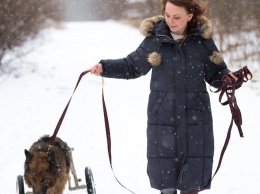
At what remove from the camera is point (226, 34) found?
1593 cm

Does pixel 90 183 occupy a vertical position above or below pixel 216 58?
below

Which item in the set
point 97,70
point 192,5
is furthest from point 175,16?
point 97,70

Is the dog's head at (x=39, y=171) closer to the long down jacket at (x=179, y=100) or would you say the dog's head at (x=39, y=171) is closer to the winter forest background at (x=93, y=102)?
the long down jacket at (x=179, y=100)

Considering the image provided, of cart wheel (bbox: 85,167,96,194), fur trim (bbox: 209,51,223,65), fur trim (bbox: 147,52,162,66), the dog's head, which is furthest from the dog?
fur trim (bbox: 209,51,223,65)

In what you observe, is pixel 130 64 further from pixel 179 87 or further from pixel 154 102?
pixel 179 87

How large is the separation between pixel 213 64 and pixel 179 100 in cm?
45

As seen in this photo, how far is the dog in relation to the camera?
186 inches

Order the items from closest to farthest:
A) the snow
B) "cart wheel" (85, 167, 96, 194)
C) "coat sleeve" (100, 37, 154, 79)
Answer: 1. "coat sleeve" (100, 37, 154, 79)
2. "cart wheel" (85, 167, 96, 194)
3. the snow

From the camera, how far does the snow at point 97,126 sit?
6680 millimetres

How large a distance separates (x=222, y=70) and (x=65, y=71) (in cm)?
1267

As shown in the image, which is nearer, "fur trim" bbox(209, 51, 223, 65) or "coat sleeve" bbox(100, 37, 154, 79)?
"fur trim" bbox(209, 51, 223, 65)

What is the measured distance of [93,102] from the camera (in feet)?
38.2

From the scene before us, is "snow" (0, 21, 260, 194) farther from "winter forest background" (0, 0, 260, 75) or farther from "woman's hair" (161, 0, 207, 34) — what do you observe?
"woman's hair" (161, 0, 207, 34)

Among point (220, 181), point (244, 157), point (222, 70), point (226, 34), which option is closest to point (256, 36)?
point (226, 34)
